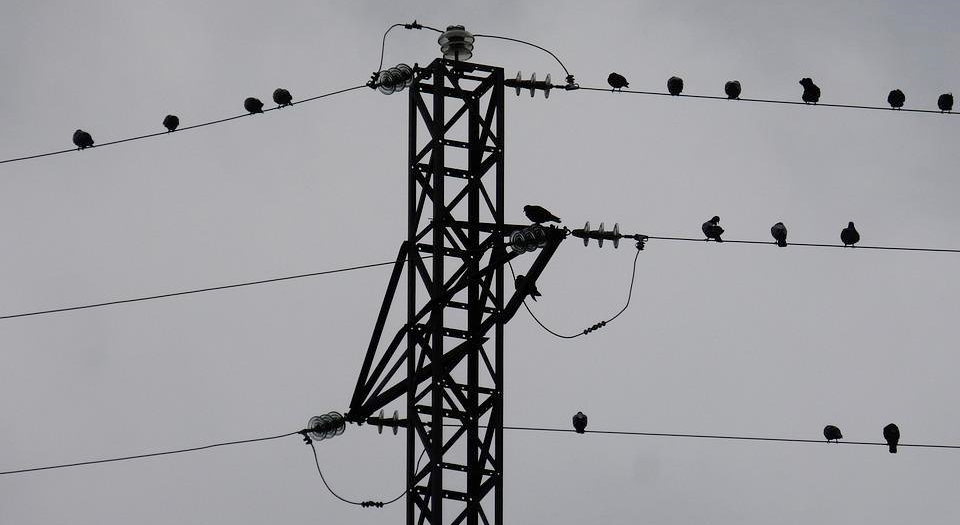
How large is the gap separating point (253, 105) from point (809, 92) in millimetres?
8443

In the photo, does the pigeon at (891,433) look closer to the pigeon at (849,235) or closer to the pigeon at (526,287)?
the pigeon at (849,235)

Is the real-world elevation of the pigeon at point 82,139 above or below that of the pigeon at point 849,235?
above

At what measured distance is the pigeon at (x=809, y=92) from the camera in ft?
90.1

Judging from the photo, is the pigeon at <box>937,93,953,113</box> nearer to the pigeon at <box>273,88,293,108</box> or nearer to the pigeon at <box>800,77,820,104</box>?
the pigeon at <box>800,77,820,104</box>

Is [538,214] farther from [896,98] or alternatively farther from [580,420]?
[896,98]

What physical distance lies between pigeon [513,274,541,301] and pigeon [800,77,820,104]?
27.6 ft

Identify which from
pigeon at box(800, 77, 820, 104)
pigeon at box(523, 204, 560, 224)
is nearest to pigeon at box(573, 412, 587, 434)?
pigeon at box(523, 204, 560, 224)

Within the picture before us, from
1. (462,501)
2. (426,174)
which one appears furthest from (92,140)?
(462,501)

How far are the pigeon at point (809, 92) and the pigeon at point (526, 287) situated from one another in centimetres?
841

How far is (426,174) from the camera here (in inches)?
812

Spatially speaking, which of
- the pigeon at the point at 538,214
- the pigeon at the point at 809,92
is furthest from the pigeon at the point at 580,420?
the pigeon at the point at 809,92

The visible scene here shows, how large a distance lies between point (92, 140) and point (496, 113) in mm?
8780

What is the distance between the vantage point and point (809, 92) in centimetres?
2761

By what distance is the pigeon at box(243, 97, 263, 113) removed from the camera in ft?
79.8
